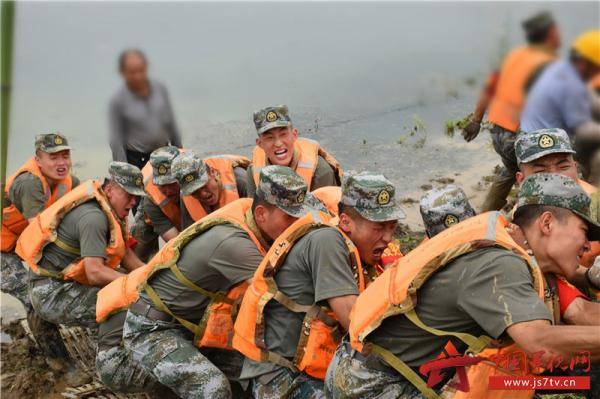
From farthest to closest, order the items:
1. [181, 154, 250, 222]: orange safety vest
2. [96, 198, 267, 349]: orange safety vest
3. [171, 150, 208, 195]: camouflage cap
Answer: [181, 154, 250, 222]: orange safety vest < [171, 150, 208, 195]: camouflage cap < [96, 198, 267, 349]: orange safety vest

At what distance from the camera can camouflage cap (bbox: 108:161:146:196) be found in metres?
4.66

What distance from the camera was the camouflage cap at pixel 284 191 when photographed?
3.38 meters

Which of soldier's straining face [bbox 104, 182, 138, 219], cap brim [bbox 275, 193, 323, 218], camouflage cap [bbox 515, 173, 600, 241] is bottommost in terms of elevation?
soldier's straining face [bbox 104, 182, 138, 219]

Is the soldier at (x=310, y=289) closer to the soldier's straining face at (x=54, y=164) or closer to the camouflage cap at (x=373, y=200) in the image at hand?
the camouflage cap at (x=373, y=200)

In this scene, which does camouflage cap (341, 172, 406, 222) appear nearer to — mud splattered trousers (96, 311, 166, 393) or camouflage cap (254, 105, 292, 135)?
mud splattered trousers (96, 311, 166, 393)

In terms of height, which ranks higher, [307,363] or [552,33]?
[552,33]

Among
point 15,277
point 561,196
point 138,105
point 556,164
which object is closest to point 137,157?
point 15,277

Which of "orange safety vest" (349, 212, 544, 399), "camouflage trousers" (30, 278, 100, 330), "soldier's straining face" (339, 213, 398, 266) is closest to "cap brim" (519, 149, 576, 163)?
"soldier's straining face" (339, 213, 398, 266)

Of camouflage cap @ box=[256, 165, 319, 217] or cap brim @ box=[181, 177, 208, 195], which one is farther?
cap brim @ box=[181, 177, 208, 195]

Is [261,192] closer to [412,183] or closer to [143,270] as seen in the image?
[143,270]

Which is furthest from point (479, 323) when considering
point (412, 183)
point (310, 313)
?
point (412, 183)

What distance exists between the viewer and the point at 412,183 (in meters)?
8.26

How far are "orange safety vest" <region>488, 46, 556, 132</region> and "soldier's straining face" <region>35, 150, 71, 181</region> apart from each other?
18.0ft

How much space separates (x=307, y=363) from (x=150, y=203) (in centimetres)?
277
